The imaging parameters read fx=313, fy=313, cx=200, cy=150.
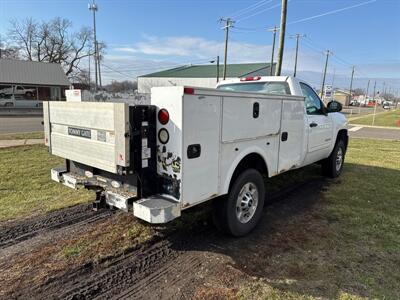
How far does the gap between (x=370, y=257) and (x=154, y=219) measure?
102 inches

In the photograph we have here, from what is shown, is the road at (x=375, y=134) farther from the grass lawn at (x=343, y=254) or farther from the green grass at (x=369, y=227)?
the grass lawn at (x=343, y=254)

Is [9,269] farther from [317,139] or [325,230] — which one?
[317,139]

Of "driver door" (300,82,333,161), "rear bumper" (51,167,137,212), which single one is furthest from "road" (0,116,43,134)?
"driver door" (300,82,333,161)

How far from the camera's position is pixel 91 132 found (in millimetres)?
3264

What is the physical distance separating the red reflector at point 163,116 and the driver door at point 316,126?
3104 millimetres

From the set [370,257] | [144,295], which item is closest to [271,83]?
[370,257]

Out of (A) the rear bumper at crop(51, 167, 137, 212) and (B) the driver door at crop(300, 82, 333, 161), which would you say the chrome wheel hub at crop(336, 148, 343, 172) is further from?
(A) the rear bumper at crop(51, 167, 137, 212)

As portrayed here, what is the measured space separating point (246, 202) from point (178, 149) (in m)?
1.52

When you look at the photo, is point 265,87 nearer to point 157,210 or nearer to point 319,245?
point 319,245

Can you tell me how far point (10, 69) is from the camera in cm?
3731

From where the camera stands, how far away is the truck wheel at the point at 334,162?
6863 mm


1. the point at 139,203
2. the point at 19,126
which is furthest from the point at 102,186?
the point at 19,126

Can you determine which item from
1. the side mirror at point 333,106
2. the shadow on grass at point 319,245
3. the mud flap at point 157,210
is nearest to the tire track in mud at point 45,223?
the shadow on grass at point 319,245

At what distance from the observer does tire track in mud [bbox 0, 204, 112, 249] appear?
385cm
